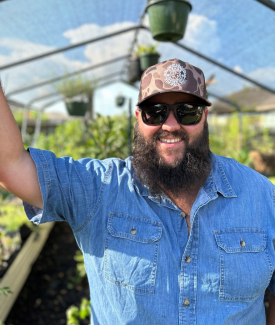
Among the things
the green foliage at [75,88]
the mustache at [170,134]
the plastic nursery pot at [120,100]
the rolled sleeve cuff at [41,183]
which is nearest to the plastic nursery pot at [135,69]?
the green foliage at [75,88]

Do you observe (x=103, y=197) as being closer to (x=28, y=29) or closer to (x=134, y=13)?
(x=28, y=29)

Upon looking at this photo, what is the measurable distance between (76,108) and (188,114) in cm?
358

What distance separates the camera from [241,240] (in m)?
1.15

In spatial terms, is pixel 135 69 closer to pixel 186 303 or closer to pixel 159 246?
pixel 159 246

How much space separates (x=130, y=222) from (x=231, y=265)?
0.42 m

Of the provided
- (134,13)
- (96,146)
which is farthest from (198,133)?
(134,13)

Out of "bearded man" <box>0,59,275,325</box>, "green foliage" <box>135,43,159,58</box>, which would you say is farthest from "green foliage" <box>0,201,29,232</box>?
"green foliage" <box>135,43,159,58</box>

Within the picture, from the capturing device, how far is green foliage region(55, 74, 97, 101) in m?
4.50

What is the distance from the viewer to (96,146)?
9.78 feet

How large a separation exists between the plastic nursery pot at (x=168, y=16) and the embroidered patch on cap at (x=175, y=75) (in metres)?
1.29

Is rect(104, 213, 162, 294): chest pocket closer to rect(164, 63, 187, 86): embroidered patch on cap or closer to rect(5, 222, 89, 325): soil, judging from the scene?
rect(164, 63, 187, 86): embroidered patch on cap

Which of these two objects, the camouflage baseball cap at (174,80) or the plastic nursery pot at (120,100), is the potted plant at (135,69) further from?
the plastic nursery pot at (120,100)

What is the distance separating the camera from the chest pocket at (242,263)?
109 centimetres

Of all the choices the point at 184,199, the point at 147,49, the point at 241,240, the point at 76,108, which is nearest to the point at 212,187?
the point at 184,199
